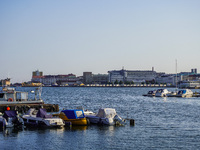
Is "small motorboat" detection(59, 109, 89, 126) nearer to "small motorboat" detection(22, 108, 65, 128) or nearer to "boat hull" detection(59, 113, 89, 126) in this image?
"boat hull" detection(59, 113, 89, 126)

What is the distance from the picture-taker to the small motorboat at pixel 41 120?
36.0m

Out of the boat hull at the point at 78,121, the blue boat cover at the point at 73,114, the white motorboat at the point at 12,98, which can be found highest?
the white motorboat at the point at 12,98

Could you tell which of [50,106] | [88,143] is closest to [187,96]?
[50,106]

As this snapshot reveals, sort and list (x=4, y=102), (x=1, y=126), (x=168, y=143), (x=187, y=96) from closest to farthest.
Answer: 1. (x=168, y=143)
2. (x=1, y=126)
3. (x=4, y=102)
4. (x=187, y=96)

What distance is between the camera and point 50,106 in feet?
175

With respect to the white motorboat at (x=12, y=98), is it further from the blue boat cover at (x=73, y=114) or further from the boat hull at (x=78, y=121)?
the blue boat cover at (x=73, y=114)

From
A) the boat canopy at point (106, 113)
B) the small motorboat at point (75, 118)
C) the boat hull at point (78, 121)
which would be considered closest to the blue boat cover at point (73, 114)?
the small motorboat at point (75, 118)

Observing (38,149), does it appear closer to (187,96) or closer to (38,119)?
(38,119)

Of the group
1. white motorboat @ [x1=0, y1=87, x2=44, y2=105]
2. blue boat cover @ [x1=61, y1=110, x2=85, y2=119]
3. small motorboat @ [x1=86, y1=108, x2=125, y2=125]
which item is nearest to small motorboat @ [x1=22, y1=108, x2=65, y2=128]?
blue boat cover @ [x1=61, y1=110, x2=85, y2=119]

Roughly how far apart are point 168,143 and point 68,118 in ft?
39.5

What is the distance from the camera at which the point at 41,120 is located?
36781mm

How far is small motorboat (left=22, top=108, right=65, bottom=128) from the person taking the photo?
118 feet

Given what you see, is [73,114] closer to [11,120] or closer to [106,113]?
[106,113]

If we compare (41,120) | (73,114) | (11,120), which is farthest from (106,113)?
(11,120)
